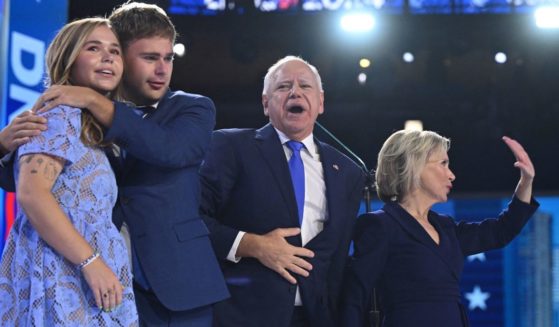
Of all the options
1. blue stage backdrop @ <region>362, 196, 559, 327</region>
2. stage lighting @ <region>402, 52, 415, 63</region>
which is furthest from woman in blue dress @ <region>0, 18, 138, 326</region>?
stage lighting @ <region>402, 52, 415, 63</region>

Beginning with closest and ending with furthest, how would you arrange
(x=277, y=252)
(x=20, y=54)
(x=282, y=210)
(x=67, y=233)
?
(x=67, y=233), (x=277, y=252), (x=282, y=210), (x=20, y=54)

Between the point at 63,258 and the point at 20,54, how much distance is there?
317 centimetres

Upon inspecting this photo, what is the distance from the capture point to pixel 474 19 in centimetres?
811

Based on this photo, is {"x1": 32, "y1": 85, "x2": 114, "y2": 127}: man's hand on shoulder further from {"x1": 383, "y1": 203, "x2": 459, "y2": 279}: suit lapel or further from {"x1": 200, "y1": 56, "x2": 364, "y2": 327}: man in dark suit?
{"x1": 383, "y1": 203, "x2": 459, "y2": 279}: suit lapel

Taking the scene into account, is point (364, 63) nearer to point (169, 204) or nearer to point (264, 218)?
point (264, 218)

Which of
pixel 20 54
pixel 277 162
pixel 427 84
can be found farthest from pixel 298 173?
pixel 427 84

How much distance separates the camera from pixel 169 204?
7.69 feet

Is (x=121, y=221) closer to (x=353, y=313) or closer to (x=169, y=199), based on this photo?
(x=169, y=199)

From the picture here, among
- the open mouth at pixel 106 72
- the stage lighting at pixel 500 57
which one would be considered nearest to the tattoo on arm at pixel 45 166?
the open mouth at pixel 106 72

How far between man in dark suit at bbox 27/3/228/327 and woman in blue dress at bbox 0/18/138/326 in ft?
0.28

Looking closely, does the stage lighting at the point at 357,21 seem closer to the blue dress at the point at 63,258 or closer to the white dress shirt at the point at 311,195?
the white dress shirt at the point at 311,195

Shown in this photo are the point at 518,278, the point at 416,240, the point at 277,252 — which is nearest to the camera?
the point at 277,252

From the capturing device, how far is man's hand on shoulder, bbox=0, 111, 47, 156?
210 centimetres

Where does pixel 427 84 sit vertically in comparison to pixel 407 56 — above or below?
below
